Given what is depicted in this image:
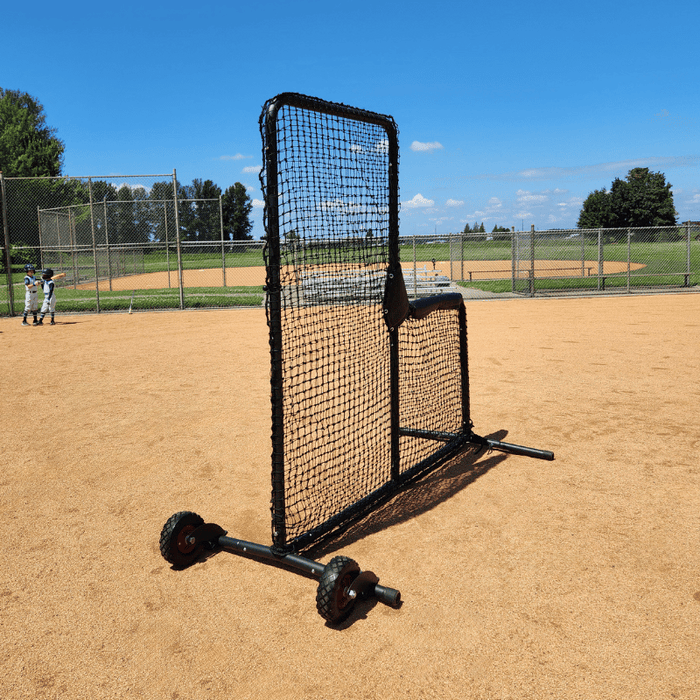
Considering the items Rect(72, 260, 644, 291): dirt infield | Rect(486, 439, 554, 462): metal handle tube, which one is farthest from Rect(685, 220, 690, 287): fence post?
Rect(486, 439, 554, 462): metal handle tube

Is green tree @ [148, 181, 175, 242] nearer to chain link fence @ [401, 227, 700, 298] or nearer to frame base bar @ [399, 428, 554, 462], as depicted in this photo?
chain link fence @ [401, 227, 700, 298]

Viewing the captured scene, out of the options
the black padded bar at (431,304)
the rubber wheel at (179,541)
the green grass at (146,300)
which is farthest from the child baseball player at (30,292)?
the rubber wheel at (179,541)

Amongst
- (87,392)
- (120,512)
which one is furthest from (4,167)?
(120,512)

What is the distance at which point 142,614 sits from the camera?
3.16 metres

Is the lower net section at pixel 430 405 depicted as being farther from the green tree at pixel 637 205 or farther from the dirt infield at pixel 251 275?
the green tree at pixel 637 205

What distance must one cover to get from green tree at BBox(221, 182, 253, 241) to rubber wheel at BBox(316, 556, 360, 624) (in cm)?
8019

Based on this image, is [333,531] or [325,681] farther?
[333,531]

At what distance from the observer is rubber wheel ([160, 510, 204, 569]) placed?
11.7ft

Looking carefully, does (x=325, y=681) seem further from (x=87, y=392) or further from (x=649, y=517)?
(x=87, y=392)

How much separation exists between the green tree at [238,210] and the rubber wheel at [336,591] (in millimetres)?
80190

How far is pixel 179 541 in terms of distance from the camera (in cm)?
361

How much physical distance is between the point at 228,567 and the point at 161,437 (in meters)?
2.63

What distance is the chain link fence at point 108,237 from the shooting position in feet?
61.6

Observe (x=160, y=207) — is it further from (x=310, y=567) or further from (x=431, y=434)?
(x=310, y=567)
